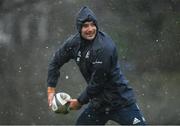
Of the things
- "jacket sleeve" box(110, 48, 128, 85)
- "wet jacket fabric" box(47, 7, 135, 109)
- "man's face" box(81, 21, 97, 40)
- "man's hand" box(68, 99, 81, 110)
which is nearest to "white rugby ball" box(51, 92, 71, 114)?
"man's hand" box(68, 99, 81, 110)

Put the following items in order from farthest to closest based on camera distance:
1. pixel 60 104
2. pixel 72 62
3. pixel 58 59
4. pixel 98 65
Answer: pixel 72 62
pixel 58 59
pixel 60 104
pixel 98 65

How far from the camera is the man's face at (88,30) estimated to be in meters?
6.65

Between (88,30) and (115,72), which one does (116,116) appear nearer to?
(115,72)

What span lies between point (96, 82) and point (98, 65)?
206 mm

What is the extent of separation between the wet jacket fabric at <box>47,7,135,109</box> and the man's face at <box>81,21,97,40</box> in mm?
42

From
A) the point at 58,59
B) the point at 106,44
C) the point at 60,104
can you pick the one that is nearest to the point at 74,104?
the point at 60,104

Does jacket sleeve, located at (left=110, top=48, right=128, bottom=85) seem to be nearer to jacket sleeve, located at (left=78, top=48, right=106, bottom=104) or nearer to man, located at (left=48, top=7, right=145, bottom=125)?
man, located at (left=48, top=7, right=145, bottom=125)

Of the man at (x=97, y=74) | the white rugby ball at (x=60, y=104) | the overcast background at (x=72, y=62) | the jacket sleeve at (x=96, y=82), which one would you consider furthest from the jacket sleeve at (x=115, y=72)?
the overcast background at (x=72, y=62)

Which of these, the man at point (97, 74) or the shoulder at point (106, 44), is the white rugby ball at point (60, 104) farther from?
the shoulder at point (106, 44)

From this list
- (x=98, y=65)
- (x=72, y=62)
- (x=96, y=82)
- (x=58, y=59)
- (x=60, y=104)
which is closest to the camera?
(x=98, y=65)

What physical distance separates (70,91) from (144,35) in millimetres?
2124

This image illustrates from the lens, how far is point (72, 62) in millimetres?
11750

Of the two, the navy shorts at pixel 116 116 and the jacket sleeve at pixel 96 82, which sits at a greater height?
the jacket sleeve at pixel 96 82

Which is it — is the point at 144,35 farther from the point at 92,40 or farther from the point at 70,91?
the point at 92,40
